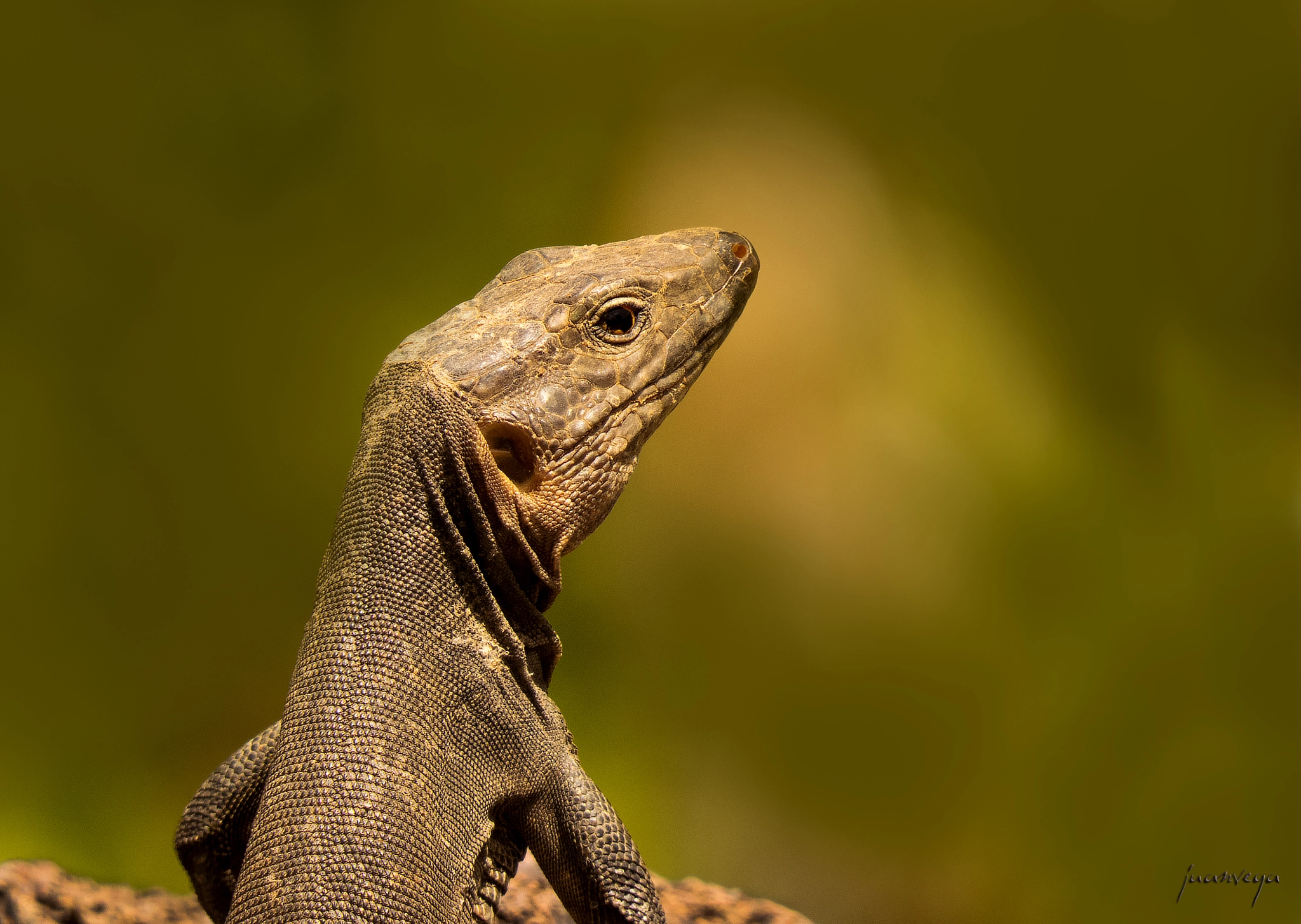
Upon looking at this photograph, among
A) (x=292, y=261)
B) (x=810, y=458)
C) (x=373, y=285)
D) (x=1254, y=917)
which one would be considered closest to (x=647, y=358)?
(x=810, y=458)

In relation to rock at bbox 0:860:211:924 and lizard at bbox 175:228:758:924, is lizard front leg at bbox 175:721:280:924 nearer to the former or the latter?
lizard at bbox 175:228:758:924

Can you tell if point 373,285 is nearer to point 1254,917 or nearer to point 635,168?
point 635,168

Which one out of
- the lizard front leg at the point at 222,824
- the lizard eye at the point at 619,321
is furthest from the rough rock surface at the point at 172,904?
the lizard eye at the point at 619,321

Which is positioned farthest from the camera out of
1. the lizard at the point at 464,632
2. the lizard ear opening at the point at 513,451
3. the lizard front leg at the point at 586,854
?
the lizard ear opening at the point at 513,451

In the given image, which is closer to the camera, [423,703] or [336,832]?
[336,832]

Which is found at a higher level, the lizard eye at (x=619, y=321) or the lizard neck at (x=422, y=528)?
the lizard eye at (x=619, y=321)

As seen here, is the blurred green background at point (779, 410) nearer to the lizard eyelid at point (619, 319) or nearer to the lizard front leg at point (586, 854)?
the lizard eyelid at point (619, 319)

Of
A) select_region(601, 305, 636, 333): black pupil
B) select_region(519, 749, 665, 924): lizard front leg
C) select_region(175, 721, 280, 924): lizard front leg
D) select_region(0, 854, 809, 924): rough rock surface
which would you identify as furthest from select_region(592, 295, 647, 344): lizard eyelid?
select_region(0, 854, 809, 924): rough rock surface

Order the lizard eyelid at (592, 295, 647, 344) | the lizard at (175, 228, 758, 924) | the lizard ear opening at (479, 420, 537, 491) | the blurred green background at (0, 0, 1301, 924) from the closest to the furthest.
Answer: the lizard at (175, 228, 758, 924) < the lizard ear opening at (479, 420, 537, 491) < the lizard eyelid at (592, 295, 647, 344) < the blurred green background at (0, 0, 1301, 924)
